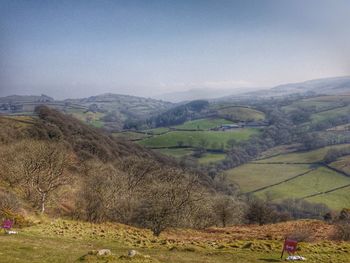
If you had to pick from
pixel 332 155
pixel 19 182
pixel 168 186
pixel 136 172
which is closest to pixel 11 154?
pixel 19 182

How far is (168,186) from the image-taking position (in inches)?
1869

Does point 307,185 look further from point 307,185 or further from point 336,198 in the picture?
point 336,198

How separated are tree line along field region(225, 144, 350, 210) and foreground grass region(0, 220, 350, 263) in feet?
348

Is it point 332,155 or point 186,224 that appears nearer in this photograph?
point 186,224

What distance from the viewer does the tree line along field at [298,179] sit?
135500mm

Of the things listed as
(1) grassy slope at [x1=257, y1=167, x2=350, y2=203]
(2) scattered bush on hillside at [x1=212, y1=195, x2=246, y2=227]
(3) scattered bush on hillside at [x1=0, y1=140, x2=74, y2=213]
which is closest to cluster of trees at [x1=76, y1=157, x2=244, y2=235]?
(2) scattered bush on hillside at [x1=212, y1=195, x2=246, y2=227]

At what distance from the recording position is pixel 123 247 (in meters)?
28.3

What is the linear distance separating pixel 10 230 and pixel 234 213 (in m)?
39.8

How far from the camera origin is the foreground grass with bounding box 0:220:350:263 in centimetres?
2222

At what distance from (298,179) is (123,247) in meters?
143

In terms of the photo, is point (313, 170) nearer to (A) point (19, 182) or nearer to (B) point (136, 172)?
(B) point (136, 172)

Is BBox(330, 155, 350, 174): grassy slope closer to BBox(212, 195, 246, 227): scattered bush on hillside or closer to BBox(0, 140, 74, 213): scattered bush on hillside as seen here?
BBox(212, 195, 246, 227): scattered bush on hillside

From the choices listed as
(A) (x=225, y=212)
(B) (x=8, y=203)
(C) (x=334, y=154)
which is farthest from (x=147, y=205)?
(C) (x=334, y=154)

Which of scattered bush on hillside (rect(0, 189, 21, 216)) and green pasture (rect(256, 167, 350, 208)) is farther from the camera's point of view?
green pasture (rect(256, 167, 350, 208))
